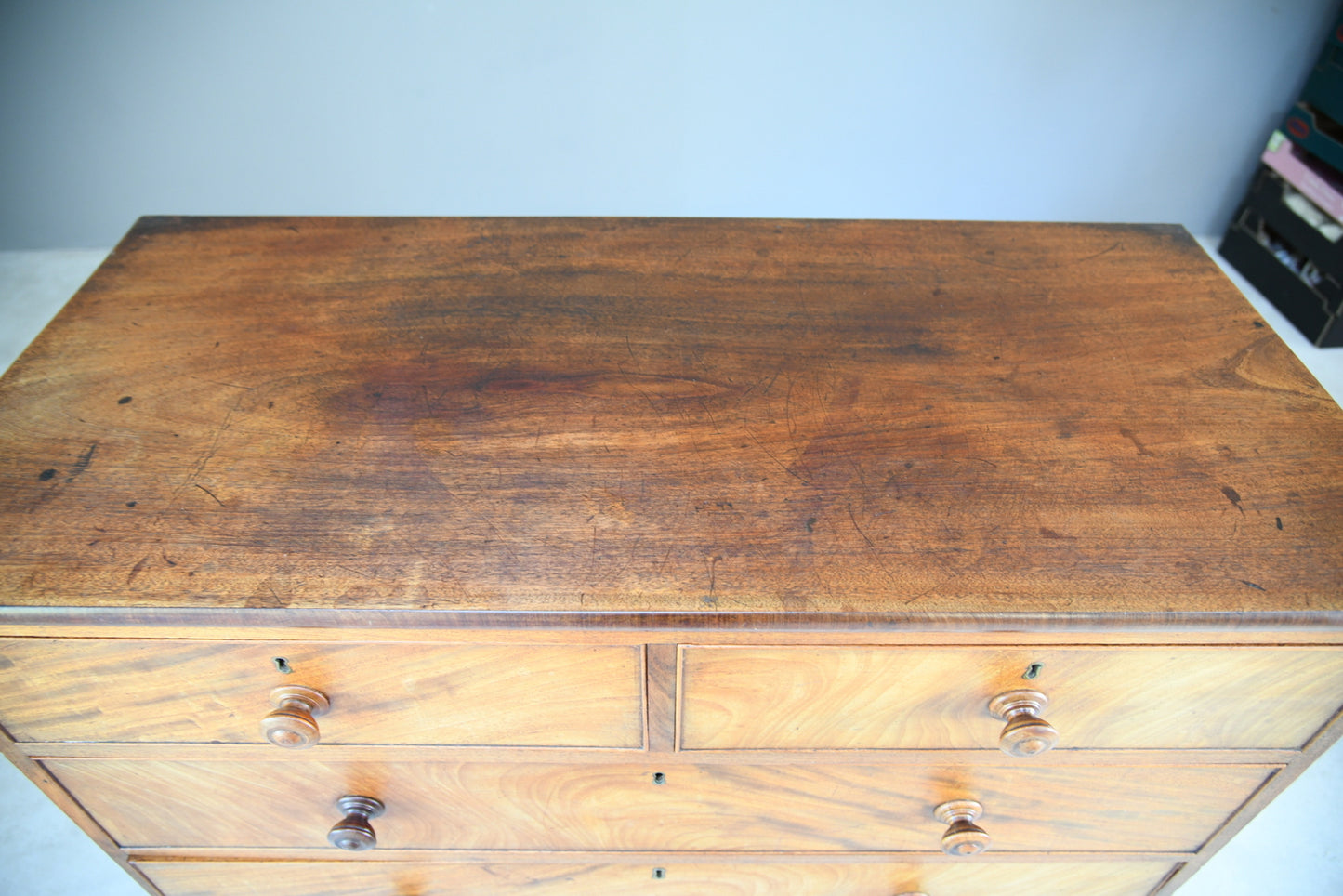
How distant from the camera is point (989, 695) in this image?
756 mm

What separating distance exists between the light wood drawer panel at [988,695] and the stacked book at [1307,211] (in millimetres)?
1571

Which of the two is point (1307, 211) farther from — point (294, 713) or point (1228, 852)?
point (294, 713)

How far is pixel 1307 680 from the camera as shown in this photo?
0.75 meters

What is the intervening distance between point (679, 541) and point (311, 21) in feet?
5.76

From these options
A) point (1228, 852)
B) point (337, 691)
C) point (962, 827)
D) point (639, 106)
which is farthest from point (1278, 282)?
point (337, 691)

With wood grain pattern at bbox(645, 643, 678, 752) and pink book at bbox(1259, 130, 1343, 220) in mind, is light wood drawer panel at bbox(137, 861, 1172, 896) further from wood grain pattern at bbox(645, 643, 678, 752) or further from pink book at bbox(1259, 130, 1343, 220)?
pink book at bbox(1259, 130, 1343, 220)

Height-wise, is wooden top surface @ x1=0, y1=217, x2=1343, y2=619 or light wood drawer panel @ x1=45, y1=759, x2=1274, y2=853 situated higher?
wooden top surface @ x1=0, y1=217, x2=1343, y2=619

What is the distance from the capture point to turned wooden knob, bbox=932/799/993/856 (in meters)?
0.88

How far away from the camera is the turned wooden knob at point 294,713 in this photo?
0.74m

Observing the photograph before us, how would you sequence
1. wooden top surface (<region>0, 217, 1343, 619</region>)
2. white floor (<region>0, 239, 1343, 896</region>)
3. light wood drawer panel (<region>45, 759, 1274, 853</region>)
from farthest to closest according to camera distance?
white floor (<region>0, 239, 1343, 896</region>)
light wood drawer panel (<region>45, 759, 1274, 853</region>)
wooden top surface (<region>0, 217, 1343, 619</region>)

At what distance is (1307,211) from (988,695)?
1874 millimetres

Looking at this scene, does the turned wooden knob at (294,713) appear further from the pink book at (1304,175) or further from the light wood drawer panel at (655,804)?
the pink book at (1304,175)

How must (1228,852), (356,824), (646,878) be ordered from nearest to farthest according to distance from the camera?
(356,824), (646,878), (1228,852)

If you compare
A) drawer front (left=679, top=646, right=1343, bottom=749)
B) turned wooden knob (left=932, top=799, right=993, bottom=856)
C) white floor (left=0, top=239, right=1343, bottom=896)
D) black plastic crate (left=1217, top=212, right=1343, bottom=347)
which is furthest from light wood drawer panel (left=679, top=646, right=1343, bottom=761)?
black plastic crate (left=1217, top=212, right=1343, bottom=347)
